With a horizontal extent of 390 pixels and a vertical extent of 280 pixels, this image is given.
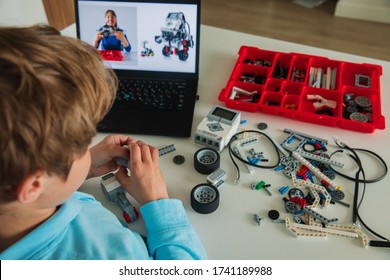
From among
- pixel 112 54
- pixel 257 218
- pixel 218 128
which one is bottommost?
pixel 257 218

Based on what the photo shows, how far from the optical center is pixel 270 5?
282 centimetres

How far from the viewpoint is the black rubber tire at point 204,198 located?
75 centimetres

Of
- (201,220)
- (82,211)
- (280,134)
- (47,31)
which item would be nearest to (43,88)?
(47,31)

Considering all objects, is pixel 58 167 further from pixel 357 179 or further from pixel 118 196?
pixel 357 179

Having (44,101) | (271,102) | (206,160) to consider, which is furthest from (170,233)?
(271,102)

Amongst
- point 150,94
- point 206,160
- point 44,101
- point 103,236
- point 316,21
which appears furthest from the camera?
point 316,21

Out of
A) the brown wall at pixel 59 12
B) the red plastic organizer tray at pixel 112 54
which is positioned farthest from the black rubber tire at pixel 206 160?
the brown wall at pixel 59 12

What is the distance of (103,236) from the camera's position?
2.07 feet

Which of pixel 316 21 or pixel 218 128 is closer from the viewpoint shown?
pixel 218 128

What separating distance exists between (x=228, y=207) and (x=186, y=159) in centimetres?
17

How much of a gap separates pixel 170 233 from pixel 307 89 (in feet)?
1.94

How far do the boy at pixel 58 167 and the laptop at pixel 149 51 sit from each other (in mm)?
272

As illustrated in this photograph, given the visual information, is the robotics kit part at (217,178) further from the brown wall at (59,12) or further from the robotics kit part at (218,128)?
the brown wall at (59,12)

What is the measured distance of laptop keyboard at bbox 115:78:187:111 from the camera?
0.98 metres
